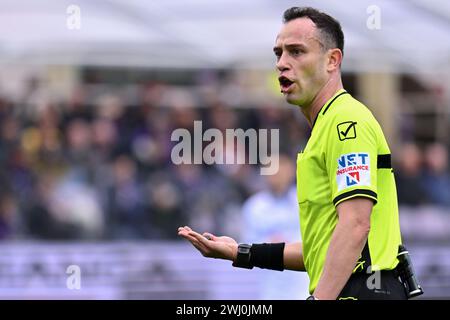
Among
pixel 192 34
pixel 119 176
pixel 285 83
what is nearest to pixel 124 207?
pixel 119 176

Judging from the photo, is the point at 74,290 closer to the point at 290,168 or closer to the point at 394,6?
the point at 290,168

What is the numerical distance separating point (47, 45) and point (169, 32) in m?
1.57

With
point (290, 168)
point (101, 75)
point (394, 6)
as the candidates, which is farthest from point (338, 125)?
point (101, 75)

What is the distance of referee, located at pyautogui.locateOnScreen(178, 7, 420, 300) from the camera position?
4.62 meters

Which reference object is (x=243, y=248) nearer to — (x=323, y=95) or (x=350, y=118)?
(x=323, y=95)

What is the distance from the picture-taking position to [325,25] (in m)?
5.09

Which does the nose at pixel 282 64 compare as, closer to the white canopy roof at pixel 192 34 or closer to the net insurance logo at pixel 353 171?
the net insurance logo at pixel 353 171

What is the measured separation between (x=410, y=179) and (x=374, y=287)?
9084 millimetres

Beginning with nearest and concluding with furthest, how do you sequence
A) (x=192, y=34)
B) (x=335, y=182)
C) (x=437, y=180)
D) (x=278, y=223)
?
(x=335, y=182) → (x=278, y=223) → (x=192, y=34) → (x=437, y=180)

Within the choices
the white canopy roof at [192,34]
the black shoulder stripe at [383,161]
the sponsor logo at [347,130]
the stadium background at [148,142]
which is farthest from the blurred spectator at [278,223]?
the sponsor logo at [347,130]

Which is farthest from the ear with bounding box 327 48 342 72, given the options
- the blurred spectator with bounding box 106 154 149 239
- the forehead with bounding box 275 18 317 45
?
the blurred spectator with bounding box 106 154 149 239

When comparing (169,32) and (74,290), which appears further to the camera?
(169,32)

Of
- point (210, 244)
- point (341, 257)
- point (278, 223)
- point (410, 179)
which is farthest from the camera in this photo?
point (410, 179)

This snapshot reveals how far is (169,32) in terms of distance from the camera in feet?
45.3
